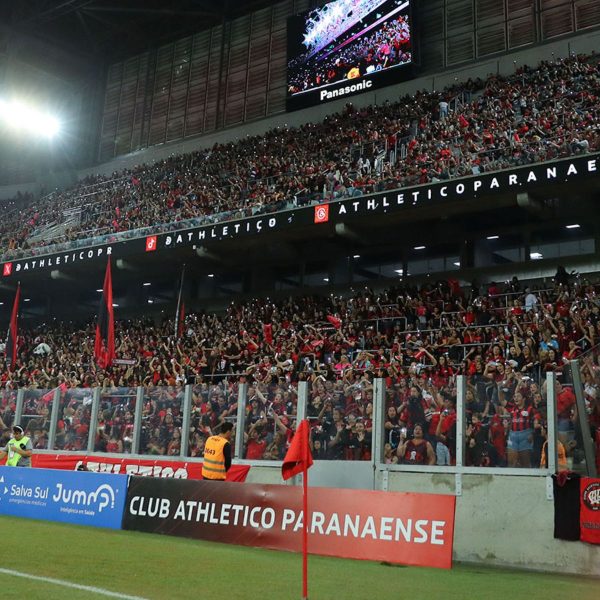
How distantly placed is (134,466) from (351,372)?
534 cm

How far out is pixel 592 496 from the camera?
9.91 meters

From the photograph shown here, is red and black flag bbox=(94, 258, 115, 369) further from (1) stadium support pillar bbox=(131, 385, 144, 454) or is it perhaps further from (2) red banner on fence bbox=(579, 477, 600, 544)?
(2) red banner on fence bbox=(579, 477, 600, 544)

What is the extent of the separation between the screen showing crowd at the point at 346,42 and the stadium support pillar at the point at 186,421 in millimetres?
18134

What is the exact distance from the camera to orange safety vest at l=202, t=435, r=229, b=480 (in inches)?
476

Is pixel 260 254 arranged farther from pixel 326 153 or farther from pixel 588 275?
pixel 588 275

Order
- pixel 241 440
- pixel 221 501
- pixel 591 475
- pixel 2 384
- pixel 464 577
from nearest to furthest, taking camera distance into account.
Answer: pixel 464 577, pixel 591 475, pixel 221 501, pixel 241 440, pixel 2 384

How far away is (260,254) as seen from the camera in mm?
27156

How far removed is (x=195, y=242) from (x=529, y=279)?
1099 cm

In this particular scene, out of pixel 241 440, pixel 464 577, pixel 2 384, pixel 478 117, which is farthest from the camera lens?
pixel 2 384

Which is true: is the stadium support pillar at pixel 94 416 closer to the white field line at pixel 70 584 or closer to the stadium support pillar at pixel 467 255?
the white field line at pixel 70 584

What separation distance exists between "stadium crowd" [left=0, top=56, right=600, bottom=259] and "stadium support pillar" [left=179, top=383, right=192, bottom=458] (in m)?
Result: 9.33

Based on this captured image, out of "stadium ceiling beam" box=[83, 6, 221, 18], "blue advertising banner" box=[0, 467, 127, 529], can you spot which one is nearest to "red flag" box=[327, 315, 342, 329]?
"blue advertising banner" box=[0, 467, 127, 529]

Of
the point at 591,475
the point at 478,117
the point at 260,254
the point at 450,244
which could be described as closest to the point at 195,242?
the point at 260,254

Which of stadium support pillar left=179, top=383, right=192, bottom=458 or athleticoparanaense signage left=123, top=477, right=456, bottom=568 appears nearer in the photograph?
athleticoparanaense signage left=123, top=477, right=456, bottom=568
